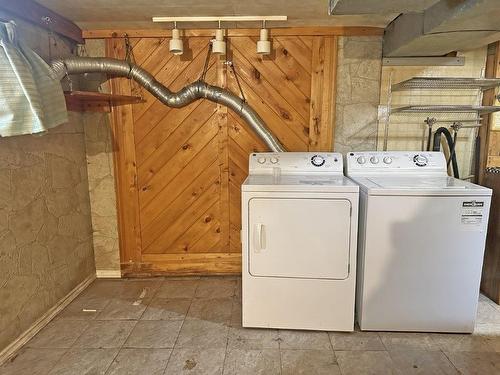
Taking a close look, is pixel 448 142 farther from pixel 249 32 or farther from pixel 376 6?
pixel 249 32

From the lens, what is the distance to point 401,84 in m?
2.54

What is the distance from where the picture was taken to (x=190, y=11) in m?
2.29

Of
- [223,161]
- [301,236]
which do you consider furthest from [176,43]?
[301,236]

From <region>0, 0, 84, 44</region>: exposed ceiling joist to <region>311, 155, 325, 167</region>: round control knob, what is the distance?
2088 mm

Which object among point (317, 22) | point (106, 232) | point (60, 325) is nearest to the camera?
point (60, 325)

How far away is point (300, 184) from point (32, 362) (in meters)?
A: 1.89

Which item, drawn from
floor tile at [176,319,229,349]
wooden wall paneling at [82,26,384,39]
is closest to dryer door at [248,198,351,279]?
floor tile at [176,319,229,349]

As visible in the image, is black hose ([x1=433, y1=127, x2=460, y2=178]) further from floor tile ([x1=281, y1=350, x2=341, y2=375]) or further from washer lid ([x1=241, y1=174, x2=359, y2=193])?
floor tile ([x1=281, y1=350, x2=341, y2=375])

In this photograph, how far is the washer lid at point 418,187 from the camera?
1951mm

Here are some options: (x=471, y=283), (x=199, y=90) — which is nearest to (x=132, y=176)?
(x=199, y=90)

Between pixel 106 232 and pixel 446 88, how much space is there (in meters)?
3.19

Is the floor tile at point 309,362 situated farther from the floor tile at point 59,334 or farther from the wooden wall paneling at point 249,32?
the wooden wall paneling at point 249,32

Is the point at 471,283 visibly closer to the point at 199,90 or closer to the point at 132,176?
the point at 199,90

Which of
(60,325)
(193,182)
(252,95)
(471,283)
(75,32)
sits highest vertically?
(75,32)
